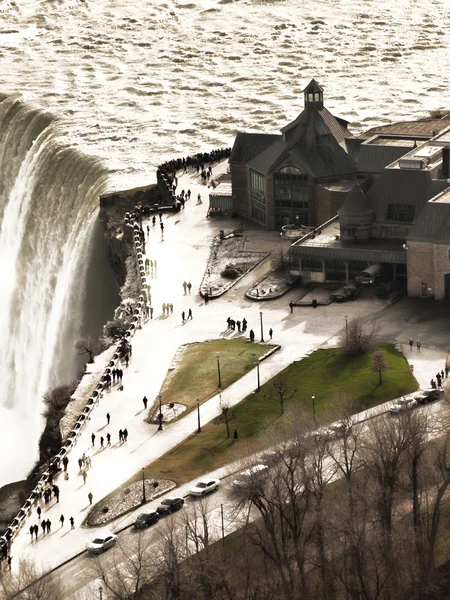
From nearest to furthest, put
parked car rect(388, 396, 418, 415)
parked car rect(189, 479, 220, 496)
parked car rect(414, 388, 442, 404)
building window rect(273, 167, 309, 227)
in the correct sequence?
1. parked car rect(189, 479, 220, 496)
2. parked car rect(388, 396, 418, 415)
3. parked car rect(414, 388, 442, 404)
4. building window rect(273, 167, 309, 227)

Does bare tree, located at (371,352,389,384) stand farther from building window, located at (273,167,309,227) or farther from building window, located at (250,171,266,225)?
building window, located at (250,171,266,225)

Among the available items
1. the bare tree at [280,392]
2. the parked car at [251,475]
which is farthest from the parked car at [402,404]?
the parked car at [251,475]

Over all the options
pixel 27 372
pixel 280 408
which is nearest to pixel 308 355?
pixel 280 408

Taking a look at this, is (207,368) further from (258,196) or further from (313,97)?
(313,97)

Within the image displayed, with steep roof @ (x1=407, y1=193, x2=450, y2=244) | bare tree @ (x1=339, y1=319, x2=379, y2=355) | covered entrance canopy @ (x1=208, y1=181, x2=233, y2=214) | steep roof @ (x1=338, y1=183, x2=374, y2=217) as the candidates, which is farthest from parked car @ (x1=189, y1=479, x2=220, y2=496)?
covered entrance canopy @ (x1=208, y1=181, x2=233, y2=214)

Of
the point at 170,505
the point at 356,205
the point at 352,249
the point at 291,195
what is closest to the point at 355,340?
the point at 352,249

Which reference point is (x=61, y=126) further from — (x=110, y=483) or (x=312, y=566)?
(x=312, y=566)
